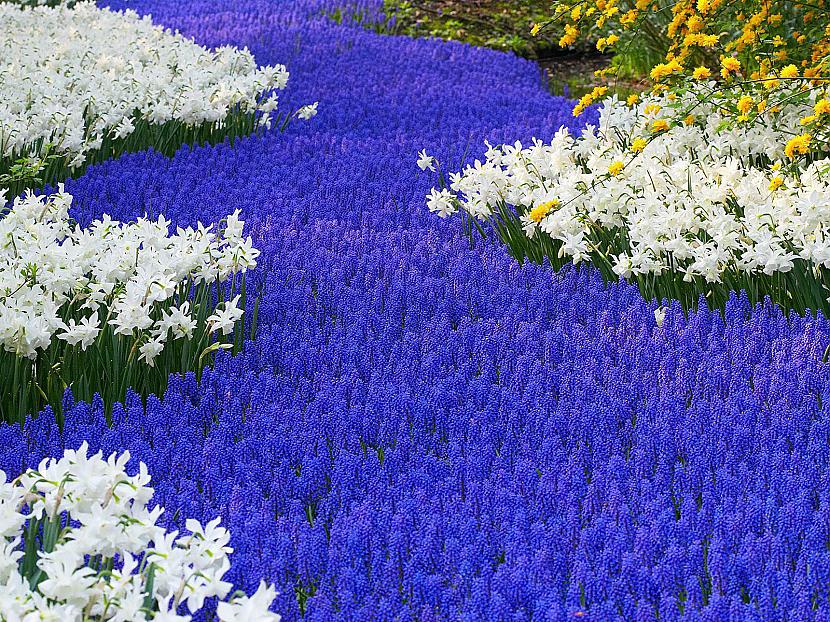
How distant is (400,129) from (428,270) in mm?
2999

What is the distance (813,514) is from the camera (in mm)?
2420

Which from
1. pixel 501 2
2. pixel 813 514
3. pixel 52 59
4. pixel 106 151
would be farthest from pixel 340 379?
pixel 501 2

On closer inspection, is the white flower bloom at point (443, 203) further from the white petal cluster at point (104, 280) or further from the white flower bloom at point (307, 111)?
the white flower bloom at point (307, 111)

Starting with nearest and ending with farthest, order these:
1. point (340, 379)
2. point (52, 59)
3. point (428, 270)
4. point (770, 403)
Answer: point (770, 403) → point (340, 379) → point (428, 270) → point (52, 59)

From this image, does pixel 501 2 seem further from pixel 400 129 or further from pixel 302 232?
pixel 302 232

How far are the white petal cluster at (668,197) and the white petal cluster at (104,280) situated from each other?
1461 millimetres

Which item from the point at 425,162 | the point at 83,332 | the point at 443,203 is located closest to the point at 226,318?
the point at 83,332

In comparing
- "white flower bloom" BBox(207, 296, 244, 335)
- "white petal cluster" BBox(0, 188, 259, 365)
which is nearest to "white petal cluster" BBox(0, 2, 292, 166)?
"white petal cluster" BBox(0, 188, 259, 365)

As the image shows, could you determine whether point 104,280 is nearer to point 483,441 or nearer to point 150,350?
point 150,350

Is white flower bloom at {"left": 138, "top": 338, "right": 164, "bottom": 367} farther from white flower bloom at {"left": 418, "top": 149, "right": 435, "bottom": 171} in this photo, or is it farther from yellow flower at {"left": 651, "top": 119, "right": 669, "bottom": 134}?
yellow flower at {"left": 651, "top": 119, "right": 669, "bottom": 134}

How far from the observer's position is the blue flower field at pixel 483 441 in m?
2.22

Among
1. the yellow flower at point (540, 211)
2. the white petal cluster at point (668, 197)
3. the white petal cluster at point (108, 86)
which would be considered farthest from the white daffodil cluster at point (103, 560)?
the white petal cluster at point (108, 86)

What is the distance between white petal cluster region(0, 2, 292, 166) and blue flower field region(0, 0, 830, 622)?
1.44m

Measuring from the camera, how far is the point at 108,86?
22.2ft
